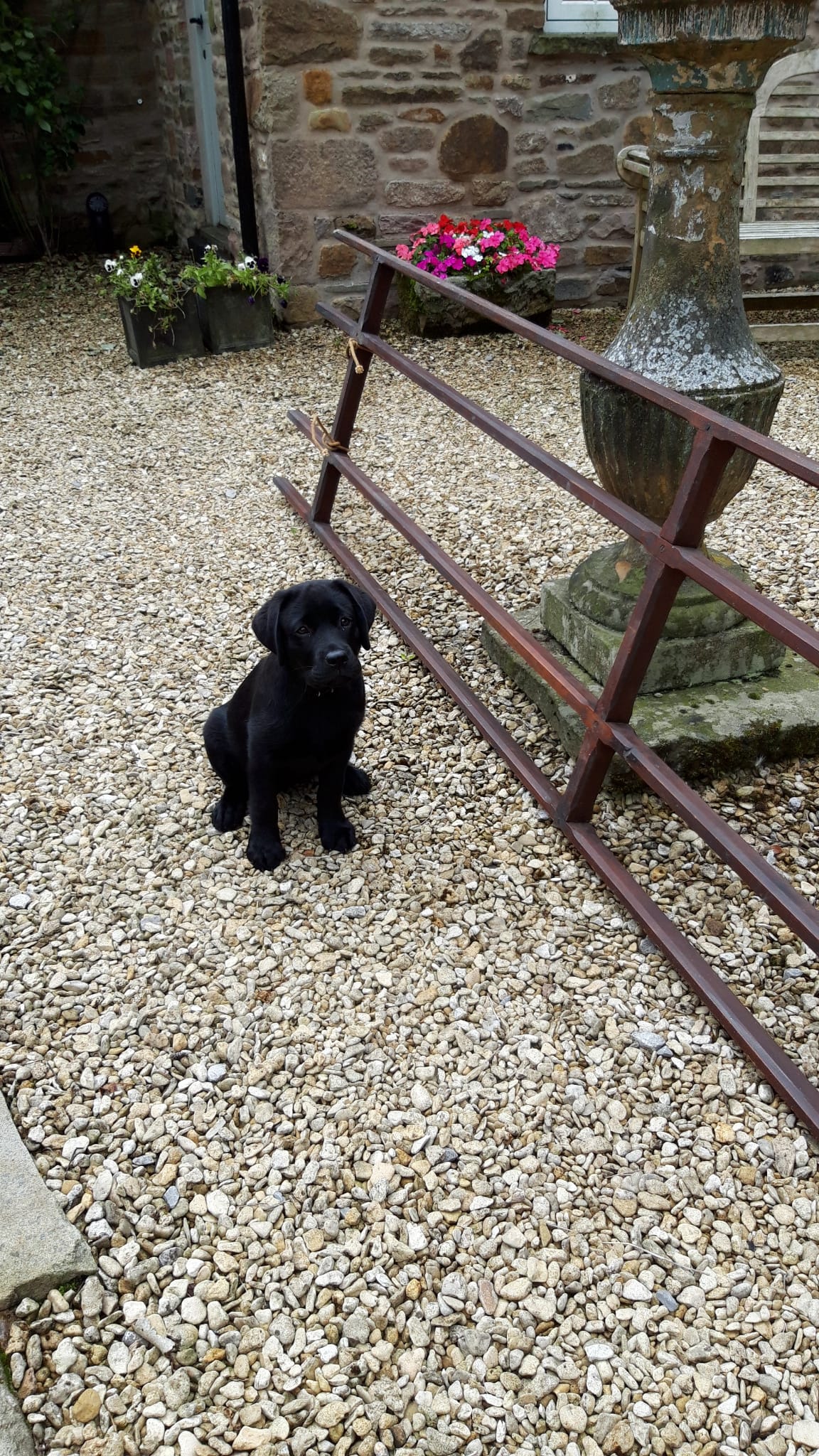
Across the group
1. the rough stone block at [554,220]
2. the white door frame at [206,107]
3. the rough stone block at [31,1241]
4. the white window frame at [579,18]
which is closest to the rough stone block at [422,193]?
the rough stone block at [554,220]

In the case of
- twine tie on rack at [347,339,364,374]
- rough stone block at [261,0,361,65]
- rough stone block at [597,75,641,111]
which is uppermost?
rough stone block at [261,0,361,65]

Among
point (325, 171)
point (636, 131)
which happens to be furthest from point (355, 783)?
point (636, 131)

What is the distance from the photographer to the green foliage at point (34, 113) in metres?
8.57

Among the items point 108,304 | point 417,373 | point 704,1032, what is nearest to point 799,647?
point 704,1032

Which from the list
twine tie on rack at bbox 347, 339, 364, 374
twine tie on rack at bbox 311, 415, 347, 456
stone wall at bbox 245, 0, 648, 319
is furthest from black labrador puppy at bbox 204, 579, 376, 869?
stone wall at bbox 245, 0, 648, 319

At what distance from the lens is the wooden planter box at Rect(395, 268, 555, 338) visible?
6984 millimetres

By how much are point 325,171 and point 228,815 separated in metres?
5.53

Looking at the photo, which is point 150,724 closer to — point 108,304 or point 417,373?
point 417,373

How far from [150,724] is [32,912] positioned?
3.11ft

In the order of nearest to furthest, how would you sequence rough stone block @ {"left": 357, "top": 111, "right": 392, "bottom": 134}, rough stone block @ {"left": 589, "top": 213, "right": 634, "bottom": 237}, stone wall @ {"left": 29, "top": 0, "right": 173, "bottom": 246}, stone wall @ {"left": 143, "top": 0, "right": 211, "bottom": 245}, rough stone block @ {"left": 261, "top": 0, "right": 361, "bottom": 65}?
rough stone block @ {"left": 261, "top": 0, "right": 361, "bottom": 65}
rough stone block @ {"left": 357, "top": 111, "right": 392, "bottom": 134}
rough stone block @ {"left": 589, "top": 213, "right": 634, "bottom": 237}
stone wall @ {"left": 143, "top": 0, "right": 211, "bottom": 245}
stone wall @ {"left": 29, "top": 0, "right": 173, "bottom": 246}

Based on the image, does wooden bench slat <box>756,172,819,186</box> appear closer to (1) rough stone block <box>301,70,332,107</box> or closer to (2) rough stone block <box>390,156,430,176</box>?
(2) rough stone block <box>390,156,430,176</box>

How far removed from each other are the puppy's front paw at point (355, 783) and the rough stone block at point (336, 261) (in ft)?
17.0

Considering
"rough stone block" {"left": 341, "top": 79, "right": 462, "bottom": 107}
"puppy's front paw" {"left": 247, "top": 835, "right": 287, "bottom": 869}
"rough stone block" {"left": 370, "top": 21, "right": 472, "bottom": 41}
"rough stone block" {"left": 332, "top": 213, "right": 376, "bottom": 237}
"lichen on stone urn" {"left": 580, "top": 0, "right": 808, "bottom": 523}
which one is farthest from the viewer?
"rough stone block" {"left": 332, "top": 213, "right": 376, "bottom": 237}

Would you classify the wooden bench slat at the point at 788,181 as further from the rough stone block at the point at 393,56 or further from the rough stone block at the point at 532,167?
the rough stone block at the point at 393,56
